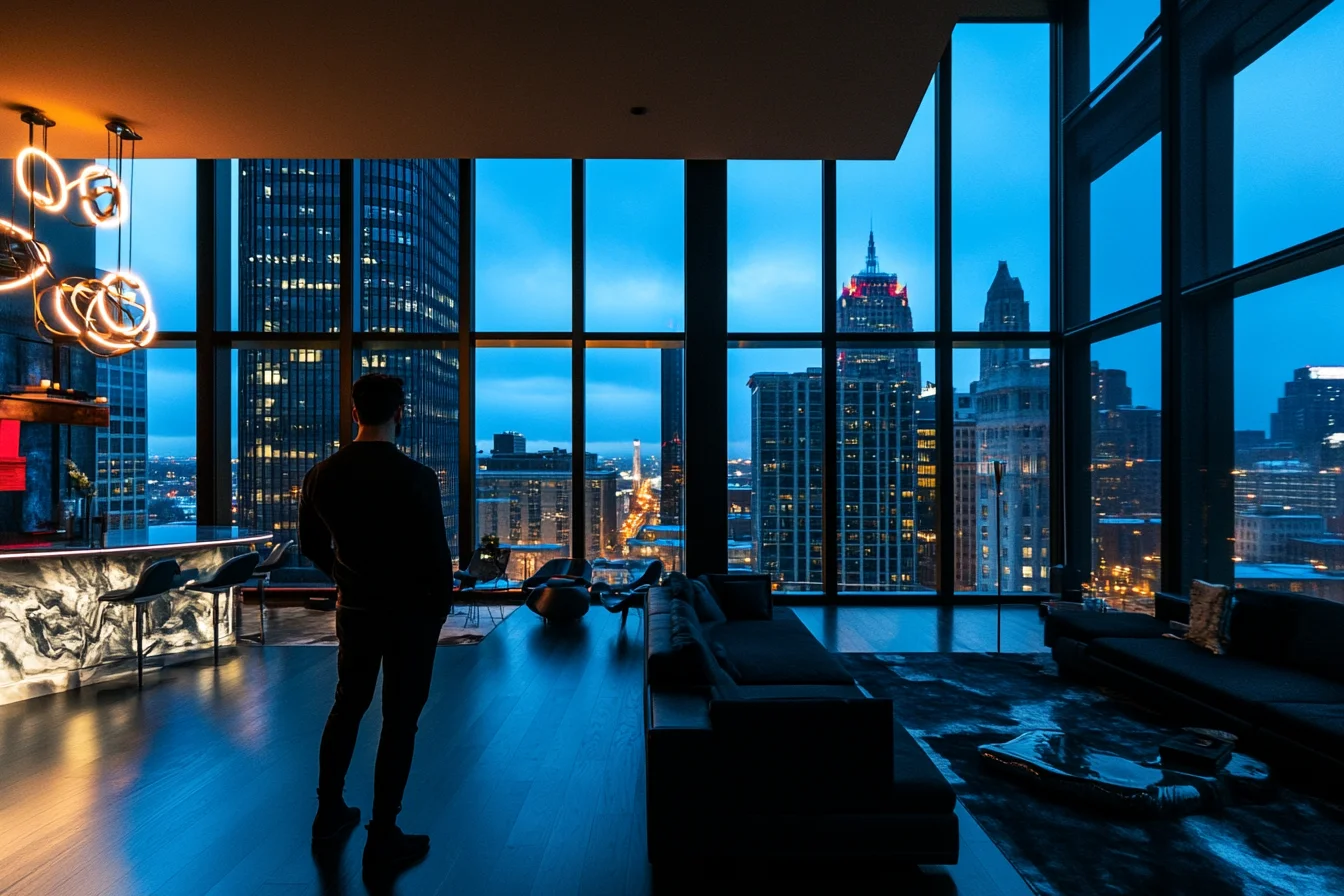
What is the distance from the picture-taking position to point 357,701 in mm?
2531

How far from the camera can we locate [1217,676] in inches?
159

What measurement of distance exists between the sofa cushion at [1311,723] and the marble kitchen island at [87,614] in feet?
23.5

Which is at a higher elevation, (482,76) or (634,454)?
(482,76)

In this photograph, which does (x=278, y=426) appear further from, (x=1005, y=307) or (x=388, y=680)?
(x=1005, y=307)

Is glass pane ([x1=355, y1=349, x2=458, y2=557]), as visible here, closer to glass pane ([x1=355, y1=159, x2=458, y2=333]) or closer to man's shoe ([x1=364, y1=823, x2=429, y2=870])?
glass pane ([x1=355, y1=159, x2=458, y2=333])

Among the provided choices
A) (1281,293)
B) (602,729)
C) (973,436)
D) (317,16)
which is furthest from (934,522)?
(317,16)

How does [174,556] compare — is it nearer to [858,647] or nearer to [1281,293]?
[858,647]

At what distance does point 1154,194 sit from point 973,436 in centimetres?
307

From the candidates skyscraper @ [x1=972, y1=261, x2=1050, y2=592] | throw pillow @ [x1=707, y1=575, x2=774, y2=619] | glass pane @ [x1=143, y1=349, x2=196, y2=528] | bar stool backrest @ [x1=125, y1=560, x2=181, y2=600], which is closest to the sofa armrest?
throw pillow @ [x1=707, y1=575, x2=774, y2=619]

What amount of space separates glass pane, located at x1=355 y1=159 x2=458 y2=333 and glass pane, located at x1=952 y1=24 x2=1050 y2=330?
6.33m

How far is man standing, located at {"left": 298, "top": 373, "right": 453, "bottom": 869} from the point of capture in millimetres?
2418

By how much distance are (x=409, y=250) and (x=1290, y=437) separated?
9092 millimetres

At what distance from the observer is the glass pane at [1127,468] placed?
21.7ft

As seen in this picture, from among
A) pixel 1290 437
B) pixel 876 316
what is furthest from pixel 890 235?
pixel 1290 437
